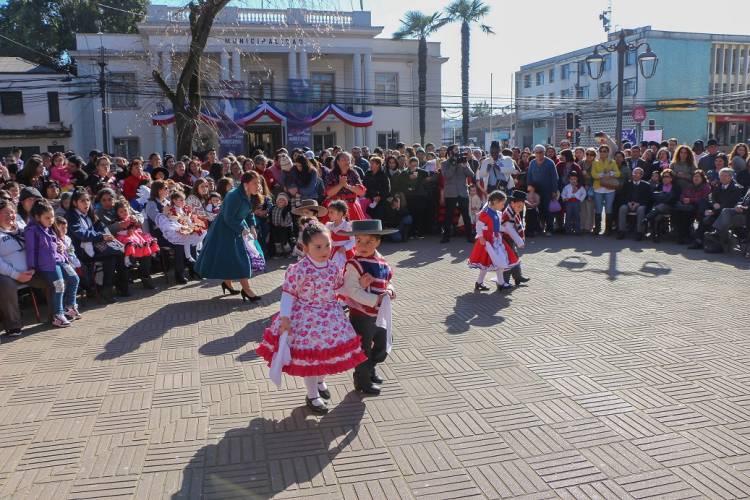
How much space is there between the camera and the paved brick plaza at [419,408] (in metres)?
3.61

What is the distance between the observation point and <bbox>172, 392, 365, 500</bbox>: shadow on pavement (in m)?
3.55

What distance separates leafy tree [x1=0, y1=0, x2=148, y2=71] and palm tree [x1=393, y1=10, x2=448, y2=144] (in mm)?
18742

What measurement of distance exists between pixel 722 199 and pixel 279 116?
22.3 metres

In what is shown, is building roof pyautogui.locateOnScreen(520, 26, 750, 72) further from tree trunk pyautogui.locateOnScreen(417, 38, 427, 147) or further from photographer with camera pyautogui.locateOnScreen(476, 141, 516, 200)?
photographer with camera pyautogui.locateOnScreen(476, 141, 516, 200)

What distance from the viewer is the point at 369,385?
4887 mm

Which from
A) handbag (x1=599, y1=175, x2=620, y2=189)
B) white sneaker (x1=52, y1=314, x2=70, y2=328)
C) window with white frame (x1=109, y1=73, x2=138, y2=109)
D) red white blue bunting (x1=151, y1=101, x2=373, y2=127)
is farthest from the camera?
window with white frame (x1=109, y1=73, x2=138, y2=109)

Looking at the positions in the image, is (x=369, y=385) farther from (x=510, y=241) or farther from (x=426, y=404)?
(x=510, y=241)

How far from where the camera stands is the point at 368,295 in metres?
4.59

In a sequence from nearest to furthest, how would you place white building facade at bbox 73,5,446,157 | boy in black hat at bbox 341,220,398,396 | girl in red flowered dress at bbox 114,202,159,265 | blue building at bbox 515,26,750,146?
boy in black hat at bbox 341,220,398,396 < girl in red flowered dress at bbox 114,202,159,265 < white building facade at bbox 73,5,446,157 < blue building at bbox 515,26,750,146

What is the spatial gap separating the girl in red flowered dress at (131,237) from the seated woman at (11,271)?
175 cm

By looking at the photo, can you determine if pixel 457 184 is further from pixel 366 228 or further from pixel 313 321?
pixel 313 321

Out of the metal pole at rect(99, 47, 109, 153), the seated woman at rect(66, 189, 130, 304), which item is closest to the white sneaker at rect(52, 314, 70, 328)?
the seated woman at rect(66, 189, 130, 304)

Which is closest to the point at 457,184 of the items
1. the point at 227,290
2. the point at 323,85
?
the point at 227,290

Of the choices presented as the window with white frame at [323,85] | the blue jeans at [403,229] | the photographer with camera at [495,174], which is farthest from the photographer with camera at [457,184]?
the window with white frame at [323,85]
